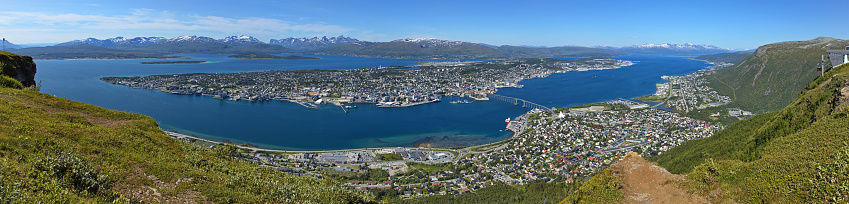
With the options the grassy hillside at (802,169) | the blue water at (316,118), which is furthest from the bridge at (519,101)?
the grassy hillside at (802,169)

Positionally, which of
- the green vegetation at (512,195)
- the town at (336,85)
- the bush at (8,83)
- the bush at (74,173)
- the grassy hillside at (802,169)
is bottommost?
the green vegetation at (512,195)

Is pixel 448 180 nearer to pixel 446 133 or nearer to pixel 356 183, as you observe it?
pixel 356 183

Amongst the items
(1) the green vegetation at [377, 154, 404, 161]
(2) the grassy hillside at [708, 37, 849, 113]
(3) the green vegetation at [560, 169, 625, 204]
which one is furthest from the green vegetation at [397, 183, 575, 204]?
(2) the grassy hillside at [708, 37, 849, 113]

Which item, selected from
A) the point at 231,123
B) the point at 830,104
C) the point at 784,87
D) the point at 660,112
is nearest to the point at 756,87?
the point at 784,87

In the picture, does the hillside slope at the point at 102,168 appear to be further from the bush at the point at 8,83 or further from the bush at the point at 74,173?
the bush at the point at 8,83

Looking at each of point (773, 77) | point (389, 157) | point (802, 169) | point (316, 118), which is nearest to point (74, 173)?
point (802, 169)

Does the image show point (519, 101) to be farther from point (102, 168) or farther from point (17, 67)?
point (102, 168)
